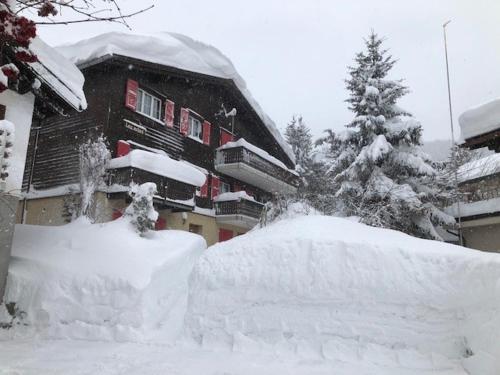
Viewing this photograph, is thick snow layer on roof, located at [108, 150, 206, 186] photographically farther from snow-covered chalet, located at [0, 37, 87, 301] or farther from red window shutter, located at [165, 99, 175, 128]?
snow-covered chalet, located at [0, 37, 87, 301]

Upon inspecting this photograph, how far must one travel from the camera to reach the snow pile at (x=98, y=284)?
7.80 metres

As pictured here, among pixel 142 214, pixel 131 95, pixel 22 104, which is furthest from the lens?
pixel 131 95

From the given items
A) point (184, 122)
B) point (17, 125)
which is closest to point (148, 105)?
point (184, 122)

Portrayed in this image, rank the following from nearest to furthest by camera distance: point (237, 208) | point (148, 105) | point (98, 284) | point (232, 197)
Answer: point (98, 284), point (148, 105), point (237, 208), point (232, 197)

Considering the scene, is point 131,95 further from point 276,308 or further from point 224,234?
point 276,308

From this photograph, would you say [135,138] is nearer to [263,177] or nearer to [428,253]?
[263,177]

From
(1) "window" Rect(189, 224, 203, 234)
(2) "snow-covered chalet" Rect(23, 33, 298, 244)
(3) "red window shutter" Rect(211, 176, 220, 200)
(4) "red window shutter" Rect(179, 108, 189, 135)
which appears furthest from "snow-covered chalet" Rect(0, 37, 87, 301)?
(3) "red window shutter" Rect(211, 176, 220, 200)

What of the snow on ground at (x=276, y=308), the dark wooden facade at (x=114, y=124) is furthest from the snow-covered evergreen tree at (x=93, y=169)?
the snow on ground at (x=276, y=308)

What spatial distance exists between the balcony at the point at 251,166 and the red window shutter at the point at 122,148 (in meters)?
6.51

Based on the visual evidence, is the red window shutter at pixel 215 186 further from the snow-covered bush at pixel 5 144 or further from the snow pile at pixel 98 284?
the snow-covered bush at pixel 5 144

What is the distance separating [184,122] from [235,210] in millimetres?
4739

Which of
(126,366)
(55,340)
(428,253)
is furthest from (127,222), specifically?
(428,253)

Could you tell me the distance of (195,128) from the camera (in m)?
22.2

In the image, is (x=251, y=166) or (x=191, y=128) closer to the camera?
(x=191, y=128)
